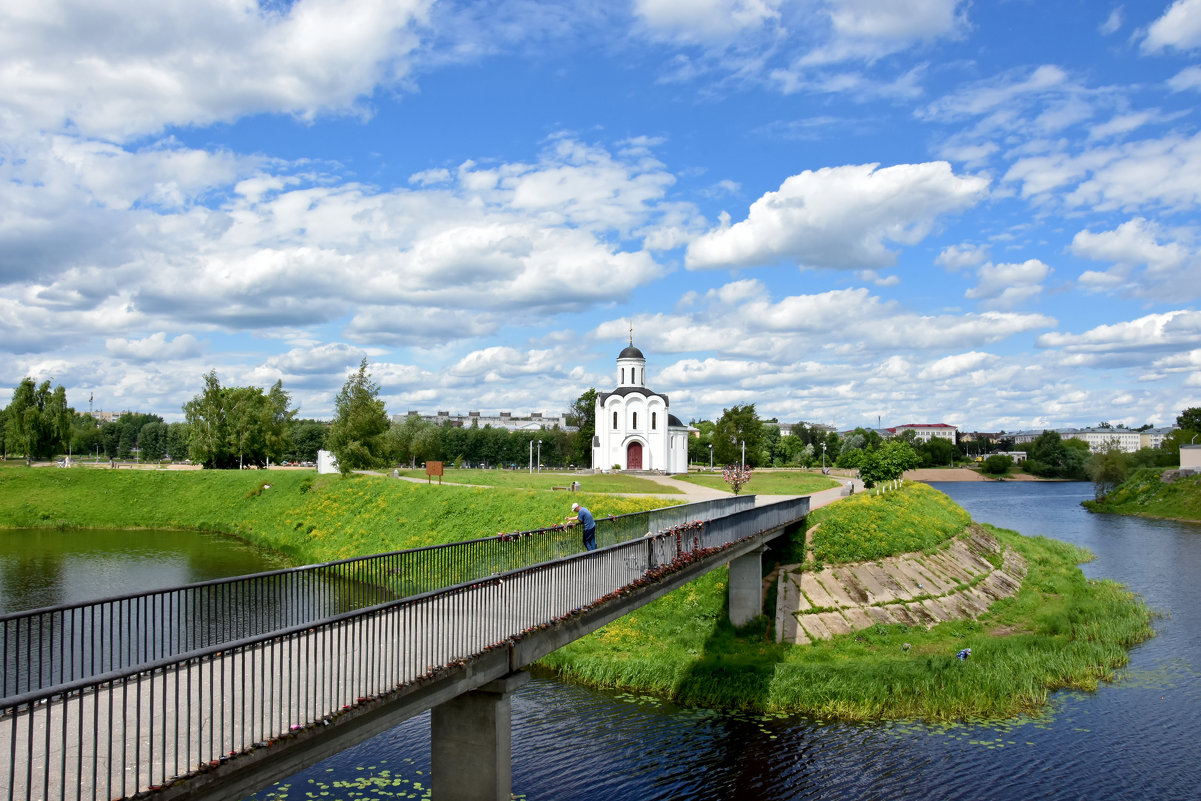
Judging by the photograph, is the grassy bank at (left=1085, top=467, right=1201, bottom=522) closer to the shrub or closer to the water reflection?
the shrub

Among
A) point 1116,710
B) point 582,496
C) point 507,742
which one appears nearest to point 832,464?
point 582,496

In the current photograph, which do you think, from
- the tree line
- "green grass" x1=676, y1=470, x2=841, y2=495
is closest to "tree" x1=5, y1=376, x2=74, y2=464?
the tree line

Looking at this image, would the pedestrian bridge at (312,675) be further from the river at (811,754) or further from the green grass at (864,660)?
the green grass at (864,660)

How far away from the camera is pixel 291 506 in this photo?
49812 millimetres

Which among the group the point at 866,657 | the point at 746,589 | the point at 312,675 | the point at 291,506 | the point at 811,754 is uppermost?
the point at 312,675

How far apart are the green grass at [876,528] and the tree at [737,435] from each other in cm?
5474

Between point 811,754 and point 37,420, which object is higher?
point 37,420

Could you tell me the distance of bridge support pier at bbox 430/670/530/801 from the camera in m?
11.4

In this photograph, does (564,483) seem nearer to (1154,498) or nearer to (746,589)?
(746,589)

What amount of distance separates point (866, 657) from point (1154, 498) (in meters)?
69.4

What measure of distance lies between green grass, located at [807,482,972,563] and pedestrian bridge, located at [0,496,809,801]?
41.9ft

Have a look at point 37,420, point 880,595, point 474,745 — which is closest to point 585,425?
point 37,420

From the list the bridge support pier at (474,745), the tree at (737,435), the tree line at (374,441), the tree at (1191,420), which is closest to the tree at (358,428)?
the tree line at (374,441)

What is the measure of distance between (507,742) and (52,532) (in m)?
51.7
